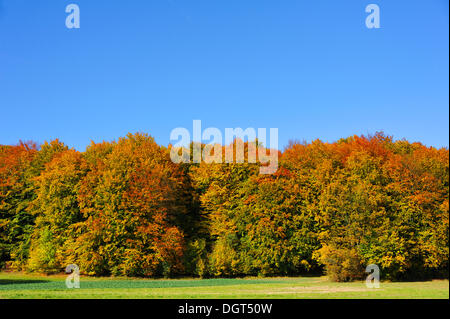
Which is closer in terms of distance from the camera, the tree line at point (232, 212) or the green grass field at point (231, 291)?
the green grass field at point (231, 291)

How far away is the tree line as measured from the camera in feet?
125

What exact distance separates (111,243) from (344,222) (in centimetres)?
2219

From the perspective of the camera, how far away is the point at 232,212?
145 ft

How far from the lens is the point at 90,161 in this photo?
47469 millimetres

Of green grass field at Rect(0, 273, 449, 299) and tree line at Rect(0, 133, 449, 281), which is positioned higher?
tree line at Rect(0, 133, 449, 281)

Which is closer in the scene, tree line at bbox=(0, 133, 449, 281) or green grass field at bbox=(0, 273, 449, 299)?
green grass field at bbox=(0, 273, 449, 299)

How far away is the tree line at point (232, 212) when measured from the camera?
38.2m

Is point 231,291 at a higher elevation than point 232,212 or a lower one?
lower

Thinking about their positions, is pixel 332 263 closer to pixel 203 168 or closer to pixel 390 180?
pixel 390 180

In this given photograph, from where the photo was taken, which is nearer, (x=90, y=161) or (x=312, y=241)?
(x=312, y=241)

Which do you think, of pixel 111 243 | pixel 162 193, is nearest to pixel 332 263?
pixel 162 193

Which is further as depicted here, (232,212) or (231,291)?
(232,212)

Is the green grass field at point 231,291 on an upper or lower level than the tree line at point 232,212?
lower
